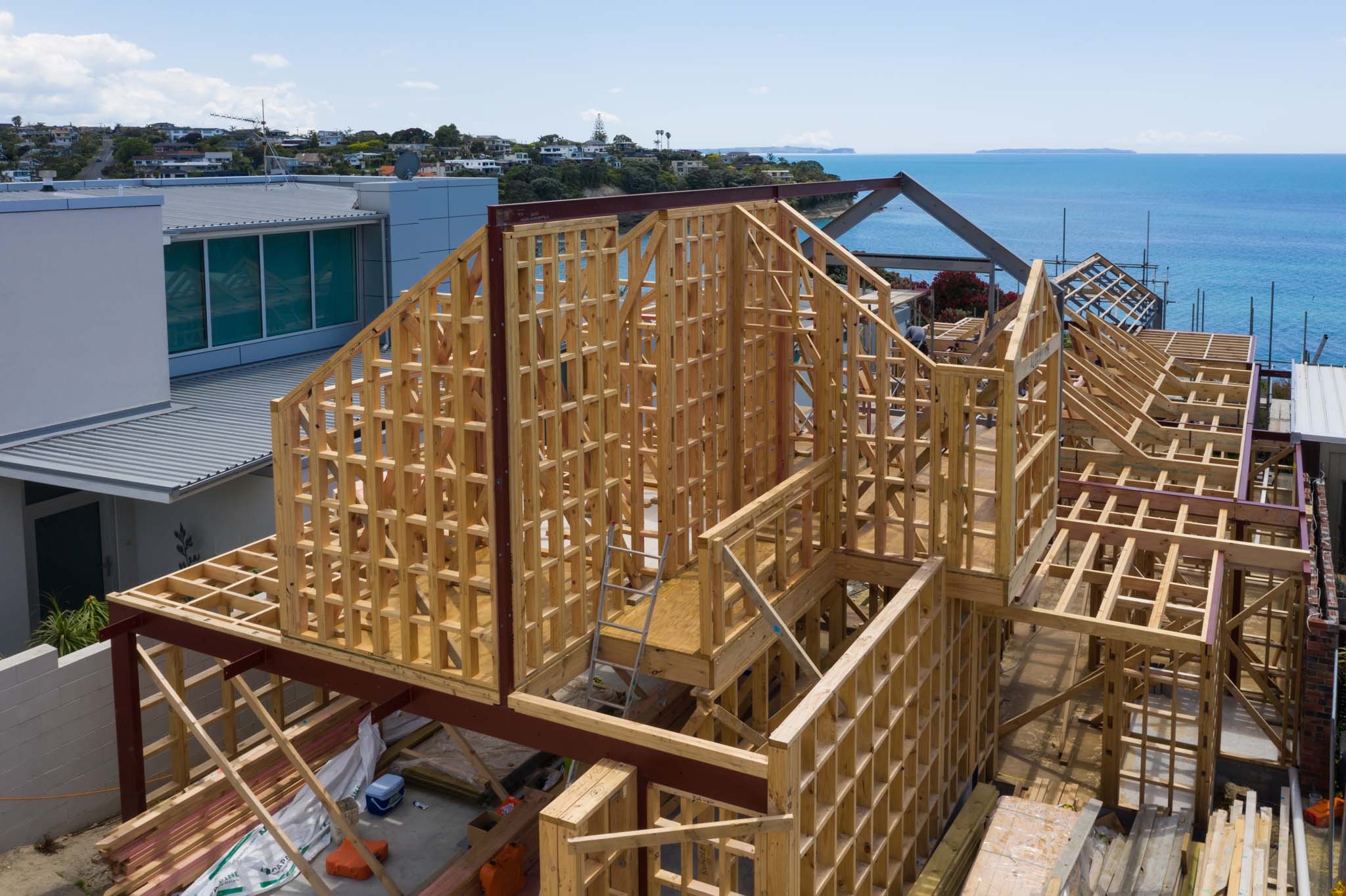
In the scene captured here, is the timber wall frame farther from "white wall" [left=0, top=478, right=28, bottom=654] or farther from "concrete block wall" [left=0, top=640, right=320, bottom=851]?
"white wall" [left=0, top=478, right=28, bottom=654]

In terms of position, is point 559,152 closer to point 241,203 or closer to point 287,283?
point 241,203

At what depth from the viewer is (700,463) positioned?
1175 cm

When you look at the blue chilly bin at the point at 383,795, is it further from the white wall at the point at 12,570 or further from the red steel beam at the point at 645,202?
the red steel beam at the point at 645,202

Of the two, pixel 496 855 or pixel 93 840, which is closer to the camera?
pixel 496 855

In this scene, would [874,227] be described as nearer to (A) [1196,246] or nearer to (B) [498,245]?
(A) [1196,246]

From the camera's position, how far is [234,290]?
69.9 feet

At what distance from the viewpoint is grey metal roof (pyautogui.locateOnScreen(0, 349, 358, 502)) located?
1438 cm

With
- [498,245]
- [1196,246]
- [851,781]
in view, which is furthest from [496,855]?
[1196,246]

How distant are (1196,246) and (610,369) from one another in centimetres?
16576

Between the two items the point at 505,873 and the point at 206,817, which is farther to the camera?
the point at 206,817

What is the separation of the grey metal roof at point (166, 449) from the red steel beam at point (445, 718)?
275cm

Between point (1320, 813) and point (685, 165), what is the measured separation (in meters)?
89.5

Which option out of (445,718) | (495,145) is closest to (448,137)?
(495,145)

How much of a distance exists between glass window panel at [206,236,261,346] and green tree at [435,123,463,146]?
83.5 metres
